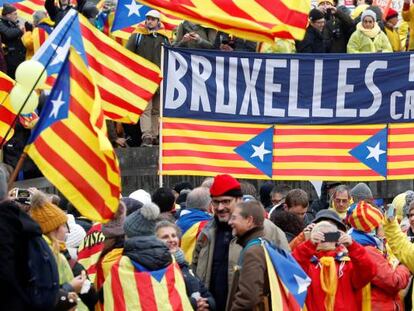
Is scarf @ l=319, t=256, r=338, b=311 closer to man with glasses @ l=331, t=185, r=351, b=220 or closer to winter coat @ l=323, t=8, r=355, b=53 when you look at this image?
man with glasses @ l=331, t=185, r=351, b=220

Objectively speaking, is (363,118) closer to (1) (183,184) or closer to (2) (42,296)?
(1) (183,184)

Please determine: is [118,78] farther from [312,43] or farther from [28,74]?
[312,43]

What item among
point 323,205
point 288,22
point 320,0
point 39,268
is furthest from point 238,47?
A: point 39,268

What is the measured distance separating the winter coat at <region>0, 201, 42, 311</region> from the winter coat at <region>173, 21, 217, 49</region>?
34.6 ft

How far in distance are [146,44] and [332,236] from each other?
8.44m

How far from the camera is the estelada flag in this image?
12414 millimetres

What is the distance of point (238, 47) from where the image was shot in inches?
865

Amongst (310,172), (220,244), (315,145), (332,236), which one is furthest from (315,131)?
(220,244)

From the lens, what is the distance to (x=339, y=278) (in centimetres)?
1352

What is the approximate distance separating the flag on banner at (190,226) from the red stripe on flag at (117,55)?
2.41m

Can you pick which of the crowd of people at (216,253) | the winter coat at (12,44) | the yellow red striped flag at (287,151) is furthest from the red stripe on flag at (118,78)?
the winter coat at (12,44)

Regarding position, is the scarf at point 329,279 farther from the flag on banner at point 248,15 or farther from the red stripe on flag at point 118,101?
the red stripe on flag at point 118,101

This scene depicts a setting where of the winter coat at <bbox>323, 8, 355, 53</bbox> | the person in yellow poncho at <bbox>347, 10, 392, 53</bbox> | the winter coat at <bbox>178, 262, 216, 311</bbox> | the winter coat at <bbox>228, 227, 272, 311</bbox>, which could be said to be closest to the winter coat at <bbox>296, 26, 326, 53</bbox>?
the winter coat at <bbox>323, 8, 355, 53</bbox>

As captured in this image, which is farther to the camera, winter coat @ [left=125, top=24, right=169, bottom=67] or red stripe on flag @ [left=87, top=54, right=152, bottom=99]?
winter coat @ [left=125, top=24, right=169, bottom=67]
